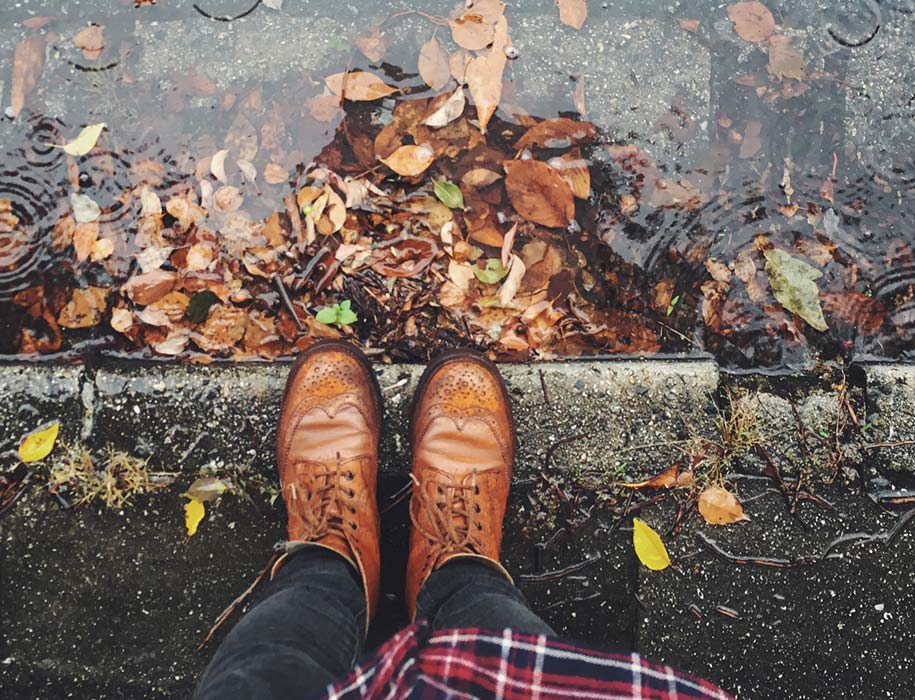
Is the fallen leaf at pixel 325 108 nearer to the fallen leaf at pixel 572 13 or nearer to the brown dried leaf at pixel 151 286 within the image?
the brown dried leaf at pixel 151 286

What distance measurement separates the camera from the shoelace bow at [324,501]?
62.1 inches

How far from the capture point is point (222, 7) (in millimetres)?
1911

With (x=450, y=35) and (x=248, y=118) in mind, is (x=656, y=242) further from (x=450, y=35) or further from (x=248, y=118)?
(x=248, y=118)

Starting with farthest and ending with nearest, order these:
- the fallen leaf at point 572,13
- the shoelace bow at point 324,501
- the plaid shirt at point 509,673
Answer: the fallen leaf at point 572,13
the shoelace bow at point 324,501
the plaid shirt at point 509,673

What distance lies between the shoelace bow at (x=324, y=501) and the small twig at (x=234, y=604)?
217 mm

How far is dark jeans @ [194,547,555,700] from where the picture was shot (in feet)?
3.66

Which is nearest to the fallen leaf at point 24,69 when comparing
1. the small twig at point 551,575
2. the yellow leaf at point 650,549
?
the small twig at point 551,575

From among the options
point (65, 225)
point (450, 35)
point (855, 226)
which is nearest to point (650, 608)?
point (855, 226)

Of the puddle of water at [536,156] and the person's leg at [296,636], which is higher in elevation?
the puddle of water at [536,156]

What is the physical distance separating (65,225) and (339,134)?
0.82 meters

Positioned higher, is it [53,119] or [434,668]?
[53,119]

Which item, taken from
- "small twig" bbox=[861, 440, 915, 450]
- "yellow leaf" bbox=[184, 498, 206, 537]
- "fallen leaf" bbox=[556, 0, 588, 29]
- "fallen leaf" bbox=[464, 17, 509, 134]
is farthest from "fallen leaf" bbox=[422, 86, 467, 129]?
"small twig" bbox=[861, 440, 915, 450]

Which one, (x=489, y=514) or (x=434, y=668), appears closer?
(x=434, y=668)

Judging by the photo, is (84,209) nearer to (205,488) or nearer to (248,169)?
(248,169)
